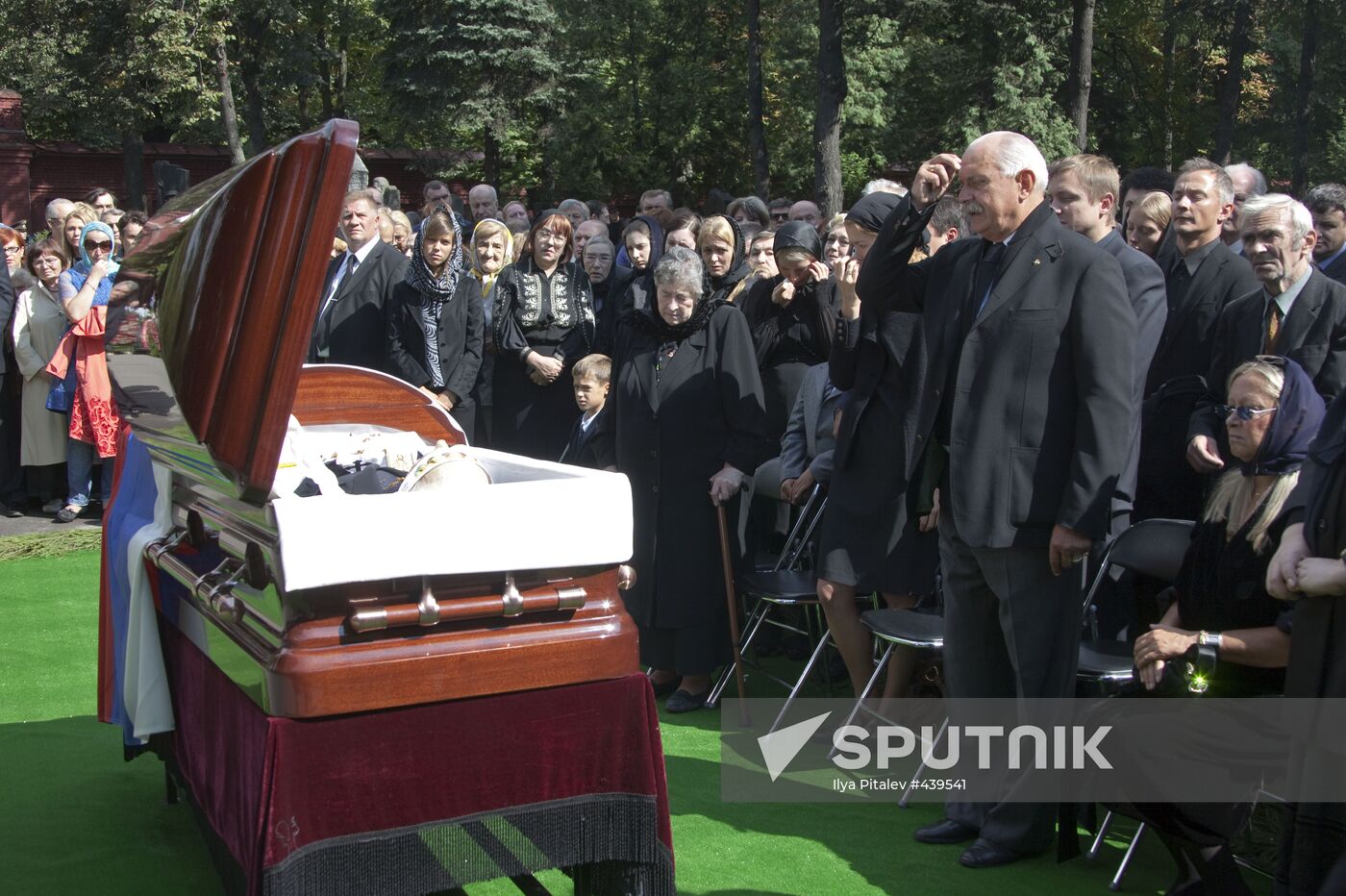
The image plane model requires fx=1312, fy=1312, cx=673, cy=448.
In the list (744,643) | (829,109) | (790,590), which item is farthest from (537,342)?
(829,109)

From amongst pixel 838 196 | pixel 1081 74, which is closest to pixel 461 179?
pixel 838 196

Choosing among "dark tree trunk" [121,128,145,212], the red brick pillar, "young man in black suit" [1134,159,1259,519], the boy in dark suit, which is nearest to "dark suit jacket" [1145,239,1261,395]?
"young man in black suit" [1134,159,1259,519]

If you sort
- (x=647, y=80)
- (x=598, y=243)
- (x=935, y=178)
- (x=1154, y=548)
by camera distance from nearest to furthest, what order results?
(x=935, y=178) < (x=1154, y=548) < (x=598, y=243) < (x=647, y=80)

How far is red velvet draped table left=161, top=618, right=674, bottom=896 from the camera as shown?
2791 millimetres

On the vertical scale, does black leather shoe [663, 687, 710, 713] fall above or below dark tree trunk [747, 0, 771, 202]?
below

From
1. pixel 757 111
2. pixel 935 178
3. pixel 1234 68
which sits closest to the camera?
pixel 935 178

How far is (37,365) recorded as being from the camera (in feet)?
32.0

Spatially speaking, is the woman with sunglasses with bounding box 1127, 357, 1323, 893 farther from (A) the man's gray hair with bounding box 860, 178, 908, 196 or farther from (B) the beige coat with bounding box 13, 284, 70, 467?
(B) the beige coat with bounding box 13, 284, 70, 467

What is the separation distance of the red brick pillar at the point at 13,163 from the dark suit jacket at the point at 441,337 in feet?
80.8

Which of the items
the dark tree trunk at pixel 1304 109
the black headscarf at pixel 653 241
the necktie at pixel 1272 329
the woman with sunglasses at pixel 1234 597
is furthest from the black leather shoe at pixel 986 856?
the dark tree trunk at pixel 1304 109

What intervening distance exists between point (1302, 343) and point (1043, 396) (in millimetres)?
1408

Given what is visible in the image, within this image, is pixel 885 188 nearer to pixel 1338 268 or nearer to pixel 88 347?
pixel 1338 268

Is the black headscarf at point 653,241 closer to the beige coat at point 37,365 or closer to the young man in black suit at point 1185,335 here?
the young man in black suit at point 1185,335

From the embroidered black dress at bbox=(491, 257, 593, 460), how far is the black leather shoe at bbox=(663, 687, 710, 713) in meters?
1.97
